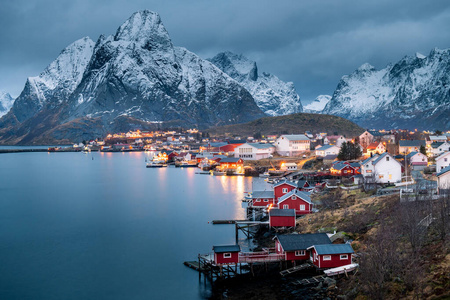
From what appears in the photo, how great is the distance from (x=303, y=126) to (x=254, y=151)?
7265cm

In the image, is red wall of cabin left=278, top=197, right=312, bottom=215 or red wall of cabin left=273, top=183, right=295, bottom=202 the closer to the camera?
red wall of cabin left=278, top=197, right=312, bottom=215

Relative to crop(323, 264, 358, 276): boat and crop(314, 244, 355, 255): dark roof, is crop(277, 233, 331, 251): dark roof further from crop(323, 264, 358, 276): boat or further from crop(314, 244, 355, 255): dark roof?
crop(323, 264, 358, 276): boat

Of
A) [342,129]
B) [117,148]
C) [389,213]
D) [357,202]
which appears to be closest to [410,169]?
[357,202]

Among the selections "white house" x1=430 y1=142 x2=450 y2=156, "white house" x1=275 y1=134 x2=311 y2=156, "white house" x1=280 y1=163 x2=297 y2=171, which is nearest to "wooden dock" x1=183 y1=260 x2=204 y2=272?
"white house" x1=280 y1=163 x2=297 y2=171

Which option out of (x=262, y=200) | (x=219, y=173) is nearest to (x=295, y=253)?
(x=262, y=200)

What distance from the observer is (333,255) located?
24156mm

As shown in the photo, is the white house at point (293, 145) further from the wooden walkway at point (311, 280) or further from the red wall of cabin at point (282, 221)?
the wooden walkway at point (311, 280)

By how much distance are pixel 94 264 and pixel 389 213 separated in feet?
72.0

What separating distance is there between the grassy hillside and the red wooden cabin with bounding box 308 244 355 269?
12643cm

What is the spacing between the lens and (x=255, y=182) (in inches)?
2805

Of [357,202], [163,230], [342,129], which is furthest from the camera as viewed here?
[342,129]

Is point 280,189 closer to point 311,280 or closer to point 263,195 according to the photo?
point 263,195

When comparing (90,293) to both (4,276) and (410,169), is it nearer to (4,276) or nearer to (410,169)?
(4,276)

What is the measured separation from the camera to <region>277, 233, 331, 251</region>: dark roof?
2622 centimetres
